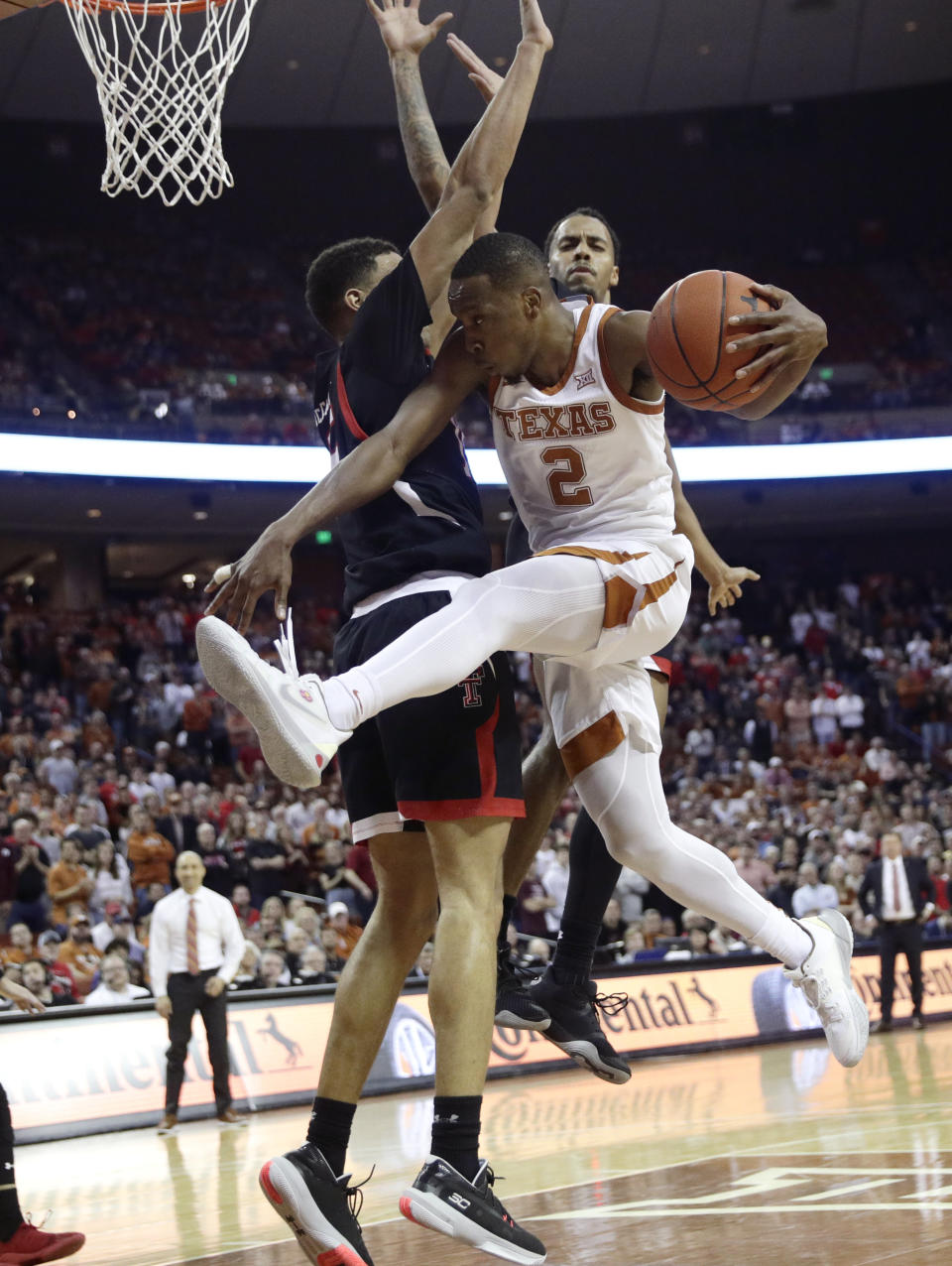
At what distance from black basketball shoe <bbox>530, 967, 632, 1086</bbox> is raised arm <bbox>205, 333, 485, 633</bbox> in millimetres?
1524

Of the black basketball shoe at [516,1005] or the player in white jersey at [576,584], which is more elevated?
the player in white jersey at [576,584]

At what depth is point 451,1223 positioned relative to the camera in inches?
135

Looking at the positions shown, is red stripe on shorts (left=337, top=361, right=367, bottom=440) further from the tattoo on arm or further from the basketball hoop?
the basketball hoop

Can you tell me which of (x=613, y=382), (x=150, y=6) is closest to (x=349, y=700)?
(x=613, y=382)

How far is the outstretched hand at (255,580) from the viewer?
3.71 metres

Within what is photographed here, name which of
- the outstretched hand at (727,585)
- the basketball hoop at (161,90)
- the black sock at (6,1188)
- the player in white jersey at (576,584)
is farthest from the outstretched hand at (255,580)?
the basketball hoop at (161,90)

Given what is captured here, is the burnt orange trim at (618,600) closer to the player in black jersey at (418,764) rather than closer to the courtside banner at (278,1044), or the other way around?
the player in black jersey at (418,764)

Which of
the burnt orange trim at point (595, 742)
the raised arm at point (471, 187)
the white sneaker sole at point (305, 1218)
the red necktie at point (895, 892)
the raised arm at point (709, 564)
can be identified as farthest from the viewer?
the red necktie at point (895, 892)

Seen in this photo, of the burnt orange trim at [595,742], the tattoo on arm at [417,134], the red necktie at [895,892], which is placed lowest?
the red necktie at [895,892]

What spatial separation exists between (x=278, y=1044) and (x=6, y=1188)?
628 cm

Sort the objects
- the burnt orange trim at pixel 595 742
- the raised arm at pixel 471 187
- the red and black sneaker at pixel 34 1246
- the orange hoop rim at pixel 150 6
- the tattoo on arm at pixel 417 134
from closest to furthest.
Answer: the raised arm at pixel 471 187 < the burnt orange trim at pixel 595 742 < the tattoo on arm at pixel 417 134 < the red and black sneaker at pixel 34 1246 < the orange hoop rim at pixel 150 6

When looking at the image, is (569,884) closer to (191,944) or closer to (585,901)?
(585,901)

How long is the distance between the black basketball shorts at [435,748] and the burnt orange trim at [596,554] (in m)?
0.31

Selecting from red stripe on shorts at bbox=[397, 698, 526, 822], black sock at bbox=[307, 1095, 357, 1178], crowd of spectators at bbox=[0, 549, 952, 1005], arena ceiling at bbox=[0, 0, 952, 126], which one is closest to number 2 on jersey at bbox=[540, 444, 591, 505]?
red stripe on shorts at bbox=[397, 698, 526, 822]
